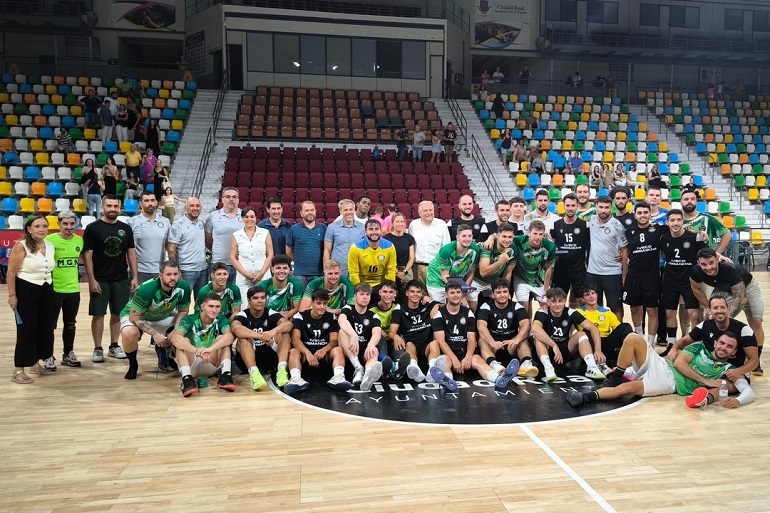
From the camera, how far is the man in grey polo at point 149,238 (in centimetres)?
696

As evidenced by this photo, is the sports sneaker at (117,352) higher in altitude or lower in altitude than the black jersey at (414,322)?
lower

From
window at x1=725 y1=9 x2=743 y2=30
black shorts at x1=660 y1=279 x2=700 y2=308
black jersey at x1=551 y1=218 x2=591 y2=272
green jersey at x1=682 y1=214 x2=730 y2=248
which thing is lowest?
black shorts at x1=660 y1=279 x2=700 y2=308

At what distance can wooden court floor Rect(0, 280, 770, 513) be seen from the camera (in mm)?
3611

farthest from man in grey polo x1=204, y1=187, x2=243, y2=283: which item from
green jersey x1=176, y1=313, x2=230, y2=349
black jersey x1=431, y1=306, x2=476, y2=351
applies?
black jersey x1=431, y1=306, x2=476, y2=351

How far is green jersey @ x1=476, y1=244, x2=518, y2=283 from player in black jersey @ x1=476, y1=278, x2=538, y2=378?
0.34 meters

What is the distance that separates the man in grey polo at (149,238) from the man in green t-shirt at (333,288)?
1743 mm

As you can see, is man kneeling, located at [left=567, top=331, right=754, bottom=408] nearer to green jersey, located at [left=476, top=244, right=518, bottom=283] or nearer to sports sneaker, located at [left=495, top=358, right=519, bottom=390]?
sports sneaker, located at [left=495, top=358, right=519, bottom=390]

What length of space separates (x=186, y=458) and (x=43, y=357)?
2822 mm

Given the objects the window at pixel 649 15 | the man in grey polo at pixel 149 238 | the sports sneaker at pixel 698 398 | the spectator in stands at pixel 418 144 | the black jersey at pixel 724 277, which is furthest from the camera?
the window at pixel 649 15

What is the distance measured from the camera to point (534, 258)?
6887 mm

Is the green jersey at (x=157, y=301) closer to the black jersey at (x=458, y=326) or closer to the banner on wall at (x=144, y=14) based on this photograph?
the black jersey at (x=458, y=326)

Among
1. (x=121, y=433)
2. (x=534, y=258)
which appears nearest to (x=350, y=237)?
(x=534, y=258)

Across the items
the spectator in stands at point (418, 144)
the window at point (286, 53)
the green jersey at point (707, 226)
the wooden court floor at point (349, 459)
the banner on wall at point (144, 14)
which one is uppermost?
the banner on wall at point (144, 14)

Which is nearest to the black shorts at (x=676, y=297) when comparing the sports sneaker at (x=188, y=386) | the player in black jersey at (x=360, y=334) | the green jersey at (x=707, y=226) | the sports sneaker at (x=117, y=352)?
the green jersey at (x=707, y=226)
